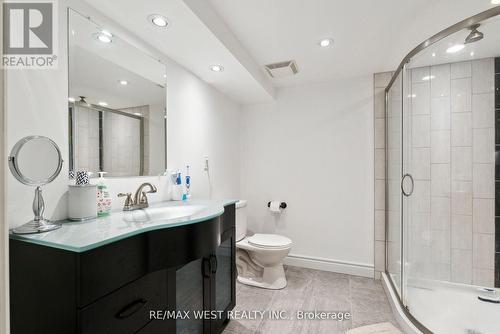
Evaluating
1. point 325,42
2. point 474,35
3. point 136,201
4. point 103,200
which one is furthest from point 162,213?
point 474,35

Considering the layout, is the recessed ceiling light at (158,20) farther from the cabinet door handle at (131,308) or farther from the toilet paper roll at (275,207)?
the toilet paper roll at (275,207)

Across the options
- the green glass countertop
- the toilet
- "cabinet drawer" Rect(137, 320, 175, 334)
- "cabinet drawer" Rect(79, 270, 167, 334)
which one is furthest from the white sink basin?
the toilet

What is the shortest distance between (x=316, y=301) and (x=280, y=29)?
7.39 feet

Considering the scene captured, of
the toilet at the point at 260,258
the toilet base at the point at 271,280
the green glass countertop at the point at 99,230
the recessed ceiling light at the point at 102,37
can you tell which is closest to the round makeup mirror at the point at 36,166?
the green glass countertop at the point at 99,230

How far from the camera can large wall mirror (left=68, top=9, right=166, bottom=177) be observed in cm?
123

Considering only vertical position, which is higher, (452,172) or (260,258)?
(452,172)

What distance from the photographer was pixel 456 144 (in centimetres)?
208

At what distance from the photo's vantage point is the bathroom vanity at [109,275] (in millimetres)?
759

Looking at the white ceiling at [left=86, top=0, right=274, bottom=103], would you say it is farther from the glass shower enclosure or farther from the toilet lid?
the toilet lid

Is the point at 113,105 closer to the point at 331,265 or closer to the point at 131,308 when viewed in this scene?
the point at 131,308

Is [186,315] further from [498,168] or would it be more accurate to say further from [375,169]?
[498,168]

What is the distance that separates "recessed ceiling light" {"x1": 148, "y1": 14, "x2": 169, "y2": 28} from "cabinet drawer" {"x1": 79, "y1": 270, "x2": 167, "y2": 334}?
1366mm

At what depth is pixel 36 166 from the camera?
3.12 ft

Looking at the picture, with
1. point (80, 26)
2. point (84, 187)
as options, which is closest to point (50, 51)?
point (80, 26)
